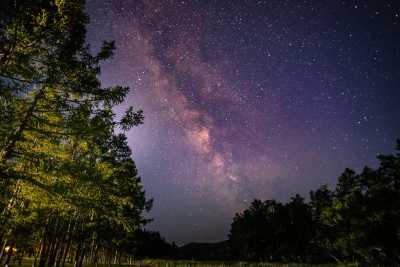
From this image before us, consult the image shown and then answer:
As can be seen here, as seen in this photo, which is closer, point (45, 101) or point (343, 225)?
point (45, 101)

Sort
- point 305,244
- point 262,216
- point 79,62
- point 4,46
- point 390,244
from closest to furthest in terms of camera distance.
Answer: point 4,46, point 79,62, point 390,244, point 305,244, point 262,216

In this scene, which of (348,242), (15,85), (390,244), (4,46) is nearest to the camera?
(15,85)

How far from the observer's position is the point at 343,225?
4231cm

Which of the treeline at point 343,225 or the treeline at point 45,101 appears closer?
the treeline at point 45,101

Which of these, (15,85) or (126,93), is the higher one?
(126,93)

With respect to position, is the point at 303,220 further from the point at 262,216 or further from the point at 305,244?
the point at 262,216

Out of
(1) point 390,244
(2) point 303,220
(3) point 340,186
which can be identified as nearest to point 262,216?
(2) point 303,220

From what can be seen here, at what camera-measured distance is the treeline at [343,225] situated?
33.8m

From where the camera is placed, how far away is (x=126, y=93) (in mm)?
11820

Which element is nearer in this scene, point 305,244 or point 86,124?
point 86,124

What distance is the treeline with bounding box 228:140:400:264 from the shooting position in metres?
33.8

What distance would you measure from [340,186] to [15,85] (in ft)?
156

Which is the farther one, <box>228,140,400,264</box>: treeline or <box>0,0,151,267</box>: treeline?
<box>228,140,400,264</box>: treeline

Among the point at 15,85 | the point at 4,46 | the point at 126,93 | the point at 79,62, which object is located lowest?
the point at 15,85
